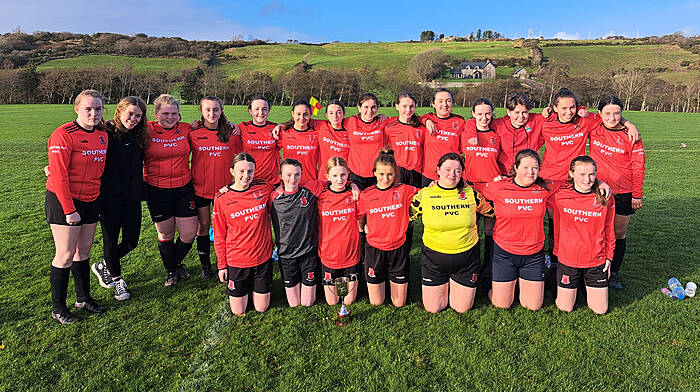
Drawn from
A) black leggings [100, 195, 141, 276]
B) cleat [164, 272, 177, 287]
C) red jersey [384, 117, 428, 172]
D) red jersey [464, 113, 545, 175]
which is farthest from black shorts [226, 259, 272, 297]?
red jersey [464, 113, 545, 175]

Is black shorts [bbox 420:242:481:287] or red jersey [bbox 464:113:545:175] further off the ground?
red jersey [bbox 464:113:545:175]

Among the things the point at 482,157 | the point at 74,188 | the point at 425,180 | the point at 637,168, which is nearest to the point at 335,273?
the point at 425,180

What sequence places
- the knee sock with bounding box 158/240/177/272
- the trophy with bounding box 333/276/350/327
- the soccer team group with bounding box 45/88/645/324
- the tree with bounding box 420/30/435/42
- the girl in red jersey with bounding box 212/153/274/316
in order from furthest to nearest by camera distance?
1. the tree with bounding box 420/30/435/42
2. the knee sock with bounding box 158/240/177/272
3. the girl in red jersey with bounding box 212/153/274/316
4. the soccer team group with bounding box 45/88/645/324
5. the trophy with bounding box 333/276/350/327

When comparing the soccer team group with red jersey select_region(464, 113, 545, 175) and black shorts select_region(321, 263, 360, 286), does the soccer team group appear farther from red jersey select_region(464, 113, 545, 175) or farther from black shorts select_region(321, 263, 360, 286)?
red jersey select_region(464, 113, 545, 175)

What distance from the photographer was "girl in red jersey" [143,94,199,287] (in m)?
4.36

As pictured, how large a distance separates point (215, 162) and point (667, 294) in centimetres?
544

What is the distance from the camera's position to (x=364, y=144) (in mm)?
5086

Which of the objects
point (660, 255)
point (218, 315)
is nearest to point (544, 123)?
point (660, 255)

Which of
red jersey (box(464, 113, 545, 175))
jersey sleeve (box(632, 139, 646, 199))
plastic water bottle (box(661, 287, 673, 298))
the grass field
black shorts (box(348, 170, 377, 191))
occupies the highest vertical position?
red jersey (box(464, 113, 545, 175))

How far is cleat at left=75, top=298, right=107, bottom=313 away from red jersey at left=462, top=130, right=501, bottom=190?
4.45 m

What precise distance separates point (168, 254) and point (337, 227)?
2152 mm

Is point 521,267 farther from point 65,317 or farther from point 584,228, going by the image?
point 65,317

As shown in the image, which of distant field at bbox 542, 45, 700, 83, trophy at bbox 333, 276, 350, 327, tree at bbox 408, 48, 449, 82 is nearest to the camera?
trophy at bbox 333, 276, 350, 327

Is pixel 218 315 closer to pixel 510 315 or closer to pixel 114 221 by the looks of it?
pixel 114 221
